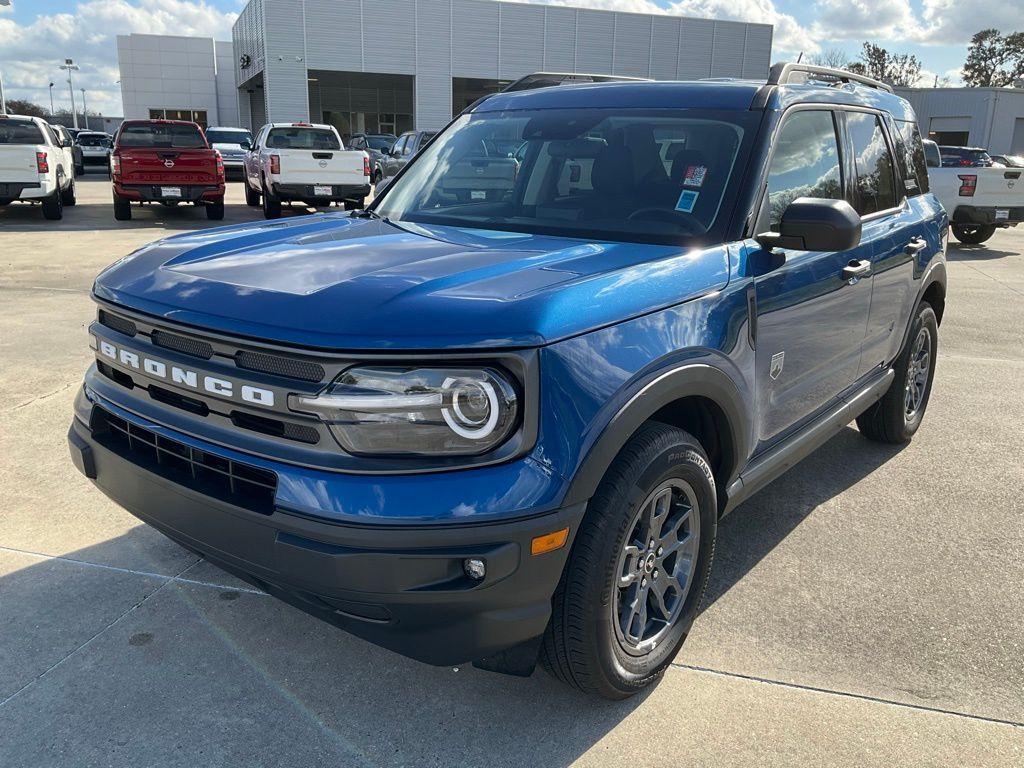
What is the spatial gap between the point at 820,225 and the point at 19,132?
17281 millimetres

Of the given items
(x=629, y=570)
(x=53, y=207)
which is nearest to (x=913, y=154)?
(x=629, y=570)

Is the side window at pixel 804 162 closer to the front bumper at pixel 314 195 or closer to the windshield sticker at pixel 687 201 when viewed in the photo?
the windshield sticker at pixel 687 201

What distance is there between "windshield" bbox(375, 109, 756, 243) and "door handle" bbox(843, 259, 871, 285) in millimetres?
795

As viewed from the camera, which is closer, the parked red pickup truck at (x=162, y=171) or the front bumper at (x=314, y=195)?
the parked red pickup truck at (x=162, y=171)

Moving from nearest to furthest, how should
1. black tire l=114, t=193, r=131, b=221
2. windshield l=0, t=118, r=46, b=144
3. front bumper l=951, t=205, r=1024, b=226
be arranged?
1. front bumper l=951, t=205, r=1024, b=226
2. windshield l=0, t=118, r=46, b=144
3. black tire l=114, t=193, r=131, b=221

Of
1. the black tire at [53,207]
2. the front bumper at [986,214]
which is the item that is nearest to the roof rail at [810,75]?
the front bumper at [986,214]

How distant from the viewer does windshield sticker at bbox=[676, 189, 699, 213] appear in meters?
3.04

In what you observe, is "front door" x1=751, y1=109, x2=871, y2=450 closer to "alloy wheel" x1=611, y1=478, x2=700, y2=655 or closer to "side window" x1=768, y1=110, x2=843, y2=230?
"side window" x1=768, y1=110, x2=843, y2=230

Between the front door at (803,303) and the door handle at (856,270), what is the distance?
0.01 meters

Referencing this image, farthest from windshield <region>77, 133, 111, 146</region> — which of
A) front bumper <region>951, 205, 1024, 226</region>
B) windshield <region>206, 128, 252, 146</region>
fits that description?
front bumper <region>951, 205, 1024, 226</region>

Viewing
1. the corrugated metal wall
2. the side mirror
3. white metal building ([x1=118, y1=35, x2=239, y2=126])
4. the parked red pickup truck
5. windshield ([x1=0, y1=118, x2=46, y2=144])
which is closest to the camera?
the side mirror

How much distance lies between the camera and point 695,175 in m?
3.13

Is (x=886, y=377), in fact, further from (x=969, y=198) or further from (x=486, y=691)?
(x=969, y=198)

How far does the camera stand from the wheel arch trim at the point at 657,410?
217 cm
